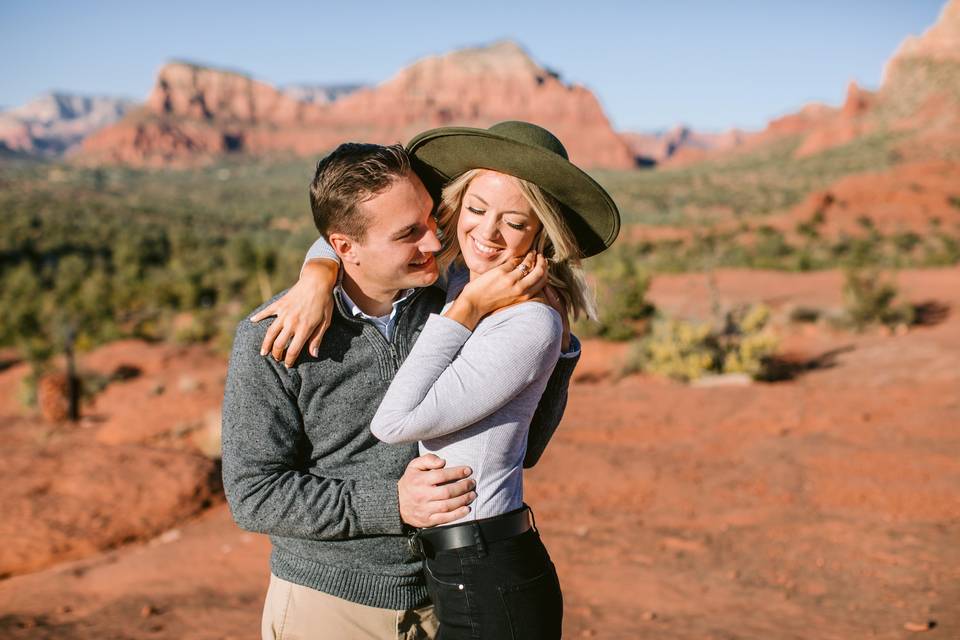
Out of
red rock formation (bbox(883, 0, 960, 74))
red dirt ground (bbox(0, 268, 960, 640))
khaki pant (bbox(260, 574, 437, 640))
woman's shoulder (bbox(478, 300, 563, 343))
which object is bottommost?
red dirt ground (bbox(0, 268, 960, 640))

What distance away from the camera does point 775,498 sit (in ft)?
22.3

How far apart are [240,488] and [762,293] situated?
20.1 m

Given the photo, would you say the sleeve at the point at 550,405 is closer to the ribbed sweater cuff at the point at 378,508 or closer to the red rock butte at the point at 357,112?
the ribbed sweater cuff at the point at 378,508

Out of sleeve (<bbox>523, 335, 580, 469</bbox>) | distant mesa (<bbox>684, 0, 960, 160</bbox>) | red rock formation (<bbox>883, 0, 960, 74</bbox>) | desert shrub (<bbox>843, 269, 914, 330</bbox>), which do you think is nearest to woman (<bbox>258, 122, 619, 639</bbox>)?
sleeve (<bbox>523, 335, 580, 469</bbox>)

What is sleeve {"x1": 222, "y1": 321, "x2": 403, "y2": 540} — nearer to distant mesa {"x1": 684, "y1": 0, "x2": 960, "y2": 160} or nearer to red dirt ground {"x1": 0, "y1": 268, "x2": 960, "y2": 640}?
red dirt ground {"x1": 0, "y1": 268, "x2": 960, "y2": 640}

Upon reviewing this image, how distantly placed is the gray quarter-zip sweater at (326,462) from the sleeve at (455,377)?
19 centimetres

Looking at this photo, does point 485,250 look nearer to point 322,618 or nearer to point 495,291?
point 495,291

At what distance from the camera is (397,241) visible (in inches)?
79.6

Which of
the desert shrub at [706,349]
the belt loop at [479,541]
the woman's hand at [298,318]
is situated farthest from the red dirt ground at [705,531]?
the woman's hand at [298,318]

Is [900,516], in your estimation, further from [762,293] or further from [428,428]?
[762,293]

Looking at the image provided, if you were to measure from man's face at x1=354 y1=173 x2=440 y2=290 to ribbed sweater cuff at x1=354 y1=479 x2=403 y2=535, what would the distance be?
56cm

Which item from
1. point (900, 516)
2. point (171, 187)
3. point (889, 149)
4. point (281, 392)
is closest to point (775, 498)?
point (900, 516)

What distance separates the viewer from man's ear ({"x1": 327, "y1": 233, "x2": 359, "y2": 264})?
2080mm

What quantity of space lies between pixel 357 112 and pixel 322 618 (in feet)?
570
